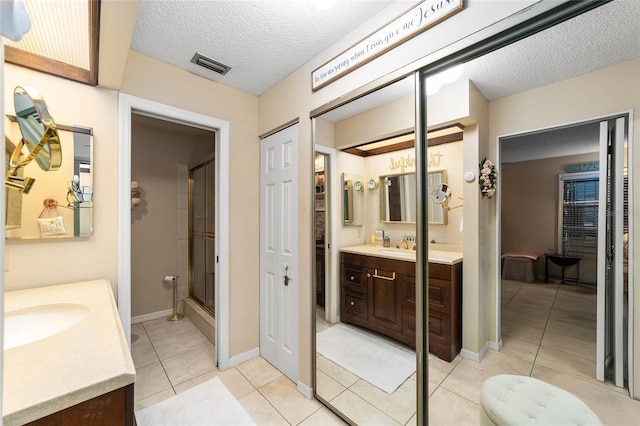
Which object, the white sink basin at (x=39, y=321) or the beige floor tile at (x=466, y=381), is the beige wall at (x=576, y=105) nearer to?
the beige floor tile at (x=466, y=381)

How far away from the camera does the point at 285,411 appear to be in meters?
1.81

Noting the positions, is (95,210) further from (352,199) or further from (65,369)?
(352,199)

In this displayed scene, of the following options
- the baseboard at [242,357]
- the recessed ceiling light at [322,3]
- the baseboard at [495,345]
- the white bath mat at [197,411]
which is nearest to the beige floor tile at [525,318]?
the baseboard at [495,345]

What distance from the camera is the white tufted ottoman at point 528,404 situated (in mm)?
936

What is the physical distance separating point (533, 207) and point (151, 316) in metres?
4.08

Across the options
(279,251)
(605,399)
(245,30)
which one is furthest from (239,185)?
(605,399)

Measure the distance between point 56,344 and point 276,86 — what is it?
7.19ft

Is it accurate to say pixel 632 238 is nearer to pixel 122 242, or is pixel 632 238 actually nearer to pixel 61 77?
pixel 122 242

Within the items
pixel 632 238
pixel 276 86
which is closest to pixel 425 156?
pixel 632 238

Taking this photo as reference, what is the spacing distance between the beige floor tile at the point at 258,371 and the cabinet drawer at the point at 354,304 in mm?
998

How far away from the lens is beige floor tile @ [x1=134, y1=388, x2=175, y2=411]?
72.8 inches

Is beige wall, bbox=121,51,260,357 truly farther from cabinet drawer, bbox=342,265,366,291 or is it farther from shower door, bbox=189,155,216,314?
cabinet drawer, bbox=342,265,366,291

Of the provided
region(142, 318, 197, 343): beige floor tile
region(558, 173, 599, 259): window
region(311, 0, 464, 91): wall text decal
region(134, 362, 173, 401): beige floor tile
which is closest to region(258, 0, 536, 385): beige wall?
region(311, 0, 464, 91): wall text decal

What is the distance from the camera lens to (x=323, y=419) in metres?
1.73
